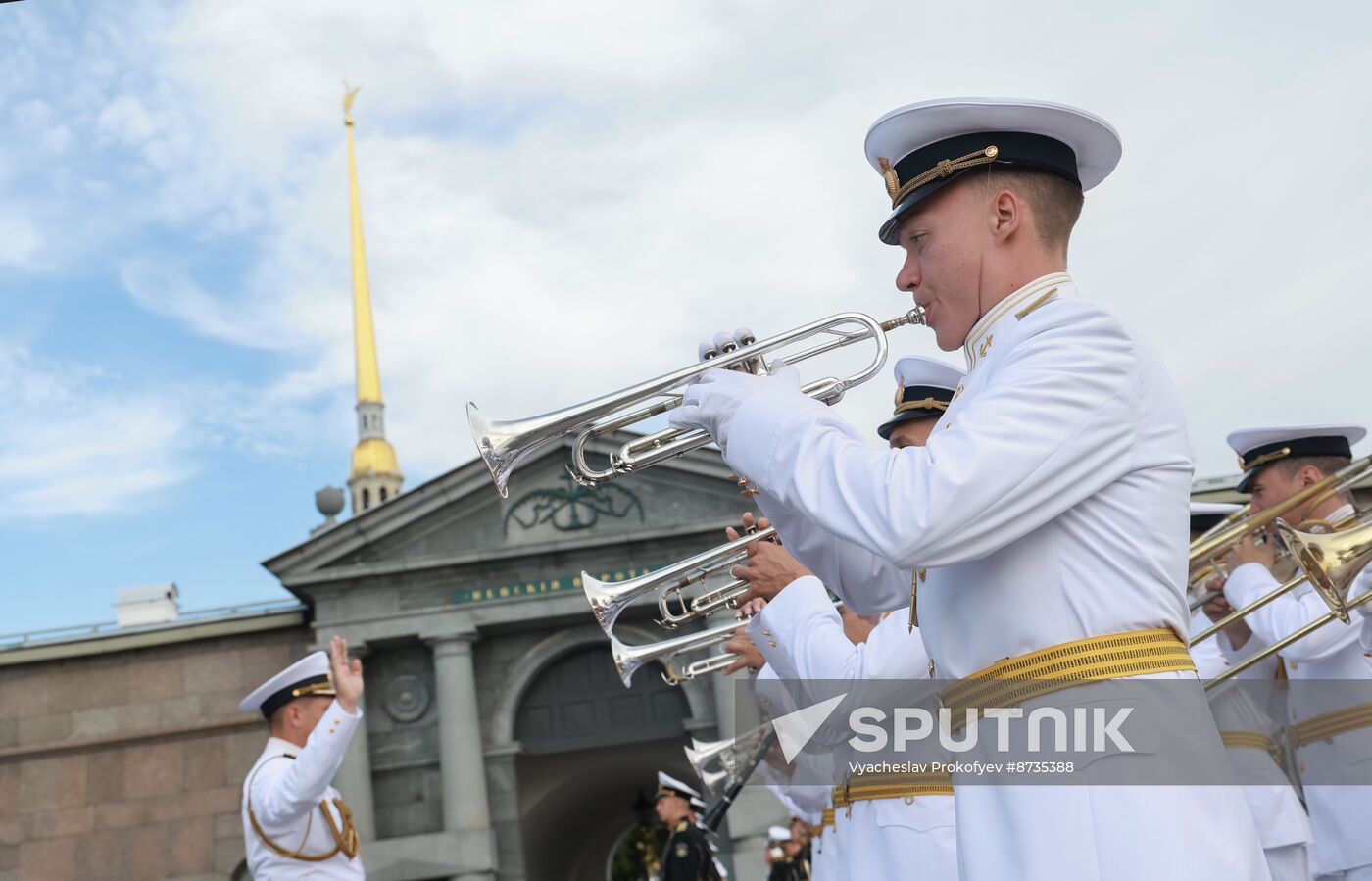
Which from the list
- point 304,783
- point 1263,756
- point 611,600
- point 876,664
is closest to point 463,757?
point 304,783

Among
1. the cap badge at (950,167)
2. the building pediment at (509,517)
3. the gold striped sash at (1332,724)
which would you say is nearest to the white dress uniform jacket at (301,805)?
the gold striped sash at (1332,724)

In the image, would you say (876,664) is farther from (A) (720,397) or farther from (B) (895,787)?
(A) (720,397)

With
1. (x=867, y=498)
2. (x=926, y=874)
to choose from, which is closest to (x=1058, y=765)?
(x=867, y=498)

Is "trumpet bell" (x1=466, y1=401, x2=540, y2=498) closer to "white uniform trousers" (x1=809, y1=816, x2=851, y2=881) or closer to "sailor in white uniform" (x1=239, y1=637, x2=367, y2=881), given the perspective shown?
"white uniform trousers" (x1=809, y1=816, x2=851, y2=881)

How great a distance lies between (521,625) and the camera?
2256cm

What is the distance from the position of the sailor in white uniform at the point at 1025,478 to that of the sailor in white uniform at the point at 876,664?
903mm

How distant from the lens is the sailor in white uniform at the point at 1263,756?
6.31 m

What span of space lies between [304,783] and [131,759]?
18179 mm

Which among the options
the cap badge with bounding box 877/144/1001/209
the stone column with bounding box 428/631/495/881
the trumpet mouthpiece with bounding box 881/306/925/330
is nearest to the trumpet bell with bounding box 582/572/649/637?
the trumpet mouthpiece with bounding box 881/306/925/330

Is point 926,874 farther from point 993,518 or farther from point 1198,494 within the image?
point 1198,494

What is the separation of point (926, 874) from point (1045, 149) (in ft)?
7.84

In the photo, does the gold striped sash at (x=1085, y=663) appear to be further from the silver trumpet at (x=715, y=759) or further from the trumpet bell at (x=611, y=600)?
the silver trumpet at (x=715, y=759)

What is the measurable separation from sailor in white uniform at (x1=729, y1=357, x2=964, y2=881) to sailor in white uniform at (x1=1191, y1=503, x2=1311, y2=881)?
2.58 metres

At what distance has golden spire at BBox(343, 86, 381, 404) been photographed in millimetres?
67000
